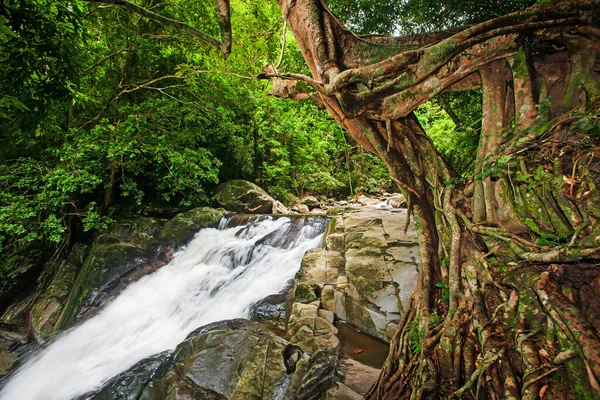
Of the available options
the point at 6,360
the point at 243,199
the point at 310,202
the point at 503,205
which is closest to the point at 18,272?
the point at 6,360

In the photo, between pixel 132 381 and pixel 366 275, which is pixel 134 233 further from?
pixel 366 275

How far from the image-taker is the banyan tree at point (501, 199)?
1636mm

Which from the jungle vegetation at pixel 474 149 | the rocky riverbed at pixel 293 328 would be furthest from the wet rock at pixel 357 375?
the jungle vegetation at pixel 474 149

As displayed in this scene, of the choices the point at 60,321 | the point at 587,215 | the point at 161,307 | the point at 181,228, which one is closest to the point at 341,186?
the point at 181,228

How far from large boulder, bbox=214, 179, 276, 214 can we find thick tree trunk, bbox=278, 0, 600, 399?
696 centimetres

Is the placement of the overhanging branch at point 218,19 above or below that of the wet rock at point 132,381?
above

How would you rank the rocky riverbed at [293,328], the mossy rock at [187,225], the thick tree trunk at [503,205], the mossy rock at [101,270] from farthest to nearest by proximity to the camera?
the mossy rock at [187,225]
the mossy rock at [101,270]
the rocky riverbed at [293,328]
the thick tree trunk at [503,205]

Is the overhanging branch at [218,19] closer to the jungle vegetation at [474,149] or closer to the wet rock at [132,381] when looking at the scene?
the jungle vegetation at [474,149]

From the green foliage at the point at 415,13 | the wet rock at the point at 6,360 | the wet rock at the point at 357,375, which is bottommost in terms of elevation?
the wet rock at the point at 6,360

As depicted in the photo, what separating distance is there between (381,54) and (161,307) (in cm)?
657

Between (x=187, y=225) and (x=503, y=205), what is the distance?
26.9ft

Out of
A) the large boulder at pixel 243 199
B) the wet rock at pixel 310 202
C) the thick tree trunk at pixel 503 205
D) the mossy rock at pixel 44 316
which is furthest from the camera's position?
the wet rock at pixel 310 202

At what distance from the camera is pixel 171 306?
5984 mm

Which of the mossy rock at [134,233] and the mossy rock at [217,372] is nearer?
the mossy rock at [217,372]
